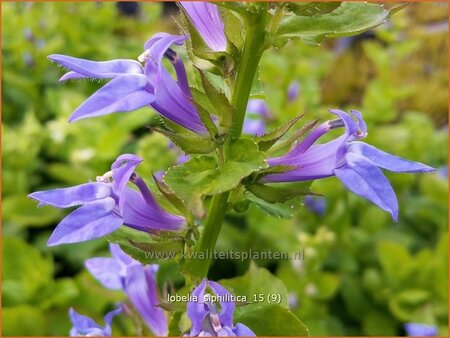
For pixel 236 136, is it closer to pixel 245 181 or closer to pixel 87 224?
pixel 245 181

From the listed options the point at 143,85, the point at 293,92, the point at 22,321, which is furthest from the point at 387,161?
the point at 293,92

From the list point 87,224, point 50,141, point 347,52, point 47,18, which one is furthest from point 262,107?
point 347,52

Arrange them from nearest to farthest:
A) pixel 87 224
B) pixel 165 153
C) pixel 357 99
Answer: pixel 87 224 → pixel 165 153 → pixel 357 99

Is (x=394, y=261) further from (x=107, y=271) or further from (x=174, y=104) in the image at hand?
(x=174, y=104)

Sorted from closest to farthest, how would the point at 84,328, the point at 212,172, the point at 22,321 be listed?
the point at 212,172 → the point at 84,328 → the point at 22,321

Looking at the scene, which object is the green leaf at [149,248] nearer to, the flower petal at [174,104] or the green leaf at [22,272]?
the flower petal at [174,104]

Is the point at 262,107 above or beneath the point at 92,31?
beneath
